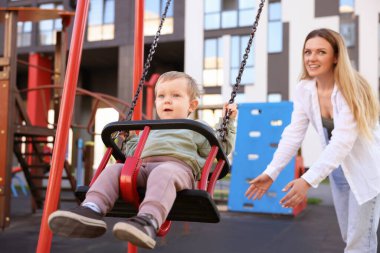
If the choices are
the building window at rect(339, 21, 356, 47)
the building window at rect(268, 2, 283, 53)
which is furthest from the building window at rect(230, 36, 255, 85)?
the building window at rect(339, 21, 356, 47)

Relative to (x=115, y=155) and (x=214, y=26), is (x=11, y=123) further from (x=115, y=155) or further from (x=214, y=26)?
(x=214, y=26)

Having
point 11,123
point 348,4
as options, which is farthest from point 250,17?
point 11,123

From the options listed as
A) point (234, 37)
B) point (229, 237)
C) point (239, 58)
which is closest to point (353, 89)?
point (229, 237)

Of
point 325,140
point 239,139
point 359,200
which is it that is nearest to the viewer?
point 359,200

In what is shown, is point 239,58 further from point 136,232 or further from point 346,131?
point 136,232

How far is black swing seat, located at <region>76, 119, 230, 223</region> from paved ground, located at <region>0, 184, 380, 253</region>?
6.24ft

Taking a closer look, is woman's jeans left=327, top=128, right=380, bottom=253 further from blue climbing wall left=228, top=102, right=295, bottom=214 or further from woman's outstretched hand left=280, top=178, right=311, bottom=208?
blue climbing wall left=228, top=102, right=295, bottom=214

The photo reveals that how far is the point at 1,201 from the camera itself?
4.77 metres

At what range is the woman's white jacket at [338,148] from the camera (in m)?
1.90

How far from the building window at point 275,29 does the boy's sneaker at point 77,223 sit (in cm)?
1379

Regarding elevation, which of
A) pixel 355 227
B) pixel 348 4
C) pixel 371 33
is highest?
pixel 348 4

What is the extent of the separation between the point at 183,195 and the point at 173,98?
57 cm

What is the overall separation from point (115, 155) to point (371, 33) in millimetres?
13492

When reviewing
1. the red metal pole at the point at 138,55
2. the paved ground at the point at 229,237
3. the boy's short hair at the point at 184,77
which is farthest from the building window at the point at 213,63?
the boy's short hair at the point at 184,77
